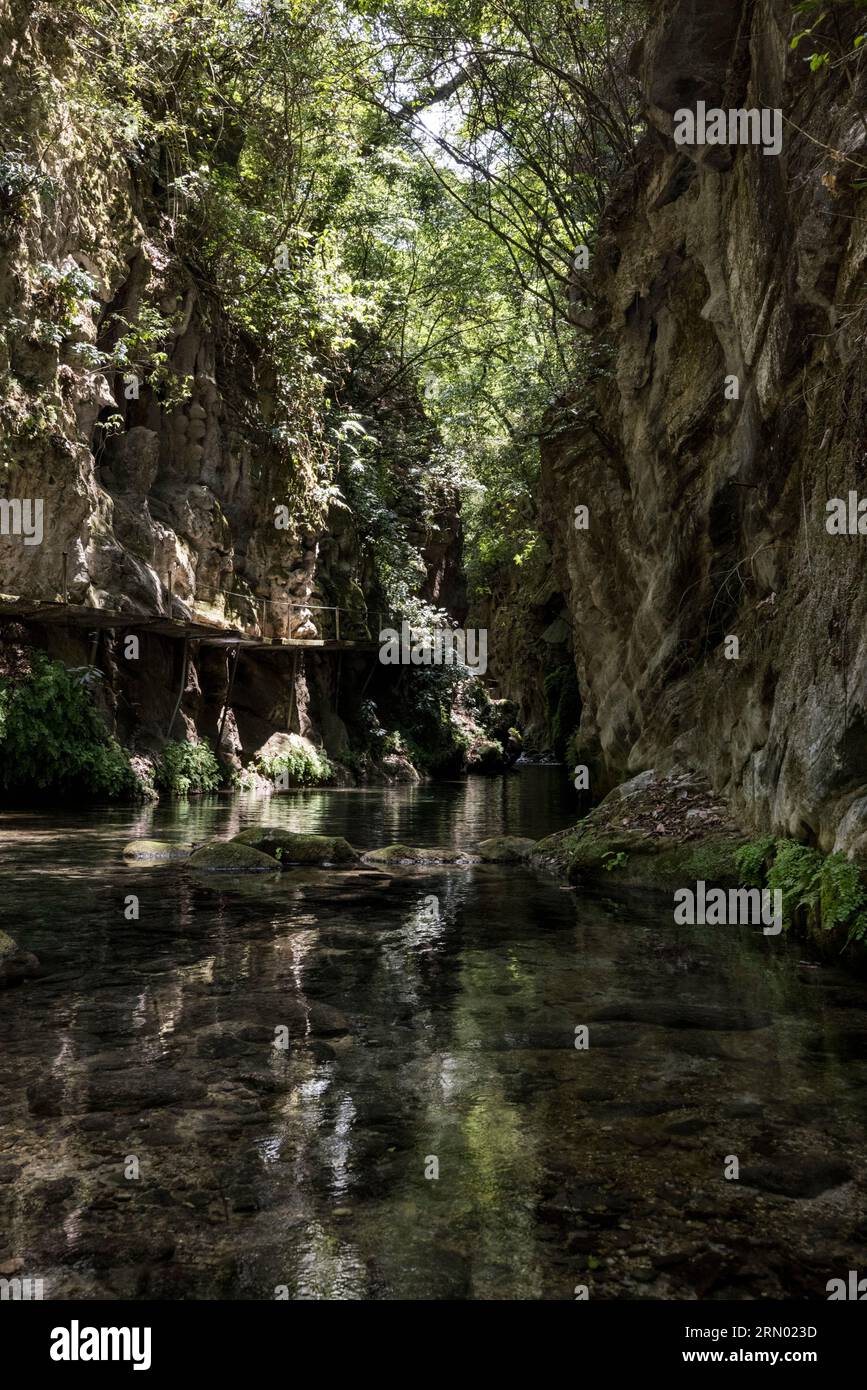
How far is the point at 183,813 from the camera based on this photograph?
18000mm

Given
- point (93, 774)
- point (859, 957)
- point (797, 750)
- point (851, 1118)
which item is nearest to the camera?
point (851, 1118)


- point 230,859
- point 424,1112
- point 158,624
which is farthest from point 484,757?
point 424,1112

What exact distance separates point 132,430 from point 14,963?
17771mm

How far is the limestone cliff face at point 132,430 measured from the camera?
1716 cm

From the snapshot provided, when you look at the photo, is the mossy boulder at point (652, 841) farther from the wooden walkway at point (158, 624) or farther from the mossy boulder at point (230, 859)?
the wooden walkway at point (158, 624)

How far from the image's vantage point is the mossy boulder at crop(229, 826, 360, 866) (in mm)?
12062

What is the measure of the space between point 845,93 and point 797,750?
5.69 m

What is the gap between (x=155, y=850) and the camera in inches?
482

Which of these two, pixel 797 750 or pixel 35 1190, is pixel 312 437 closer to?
pixel 797 750

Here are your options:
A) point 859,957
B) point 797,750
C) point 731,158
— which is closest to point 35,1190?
point 859,957

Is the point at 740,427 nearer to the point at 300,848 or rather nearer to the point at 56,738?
the point at 300,848

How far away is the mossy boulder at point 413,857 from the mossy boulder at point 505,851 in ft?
0.61

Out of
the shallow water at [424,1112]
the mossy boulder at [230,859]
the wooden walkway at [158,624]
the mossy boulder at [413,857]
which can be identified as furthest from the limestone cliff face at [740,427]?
the wooden walkway at [158,624]

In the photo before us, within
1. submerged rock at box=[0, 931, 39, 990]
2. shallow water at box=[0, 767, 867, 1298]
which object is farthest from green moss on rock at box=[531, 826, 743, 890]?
submerged rock at box=[0, 931, 39, 990]
